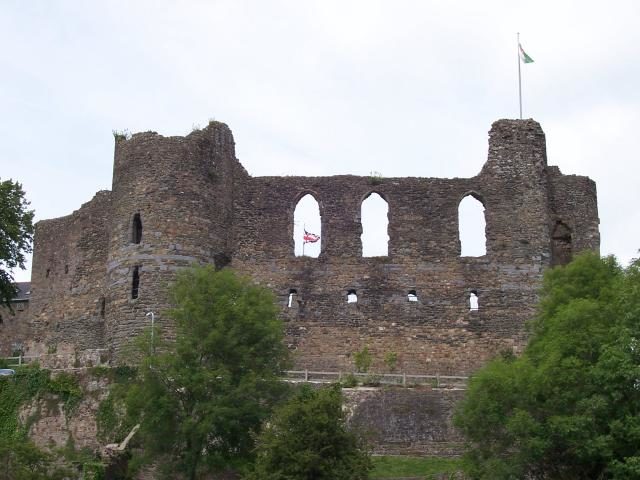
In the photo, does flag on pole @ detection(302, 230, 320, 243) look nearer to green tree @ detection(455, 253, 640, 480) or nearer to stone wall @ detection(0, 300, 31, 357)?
stone wall @ detection(0, 300, 31, 357)

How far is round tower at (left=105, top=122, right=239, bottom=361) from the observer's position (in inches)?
1772

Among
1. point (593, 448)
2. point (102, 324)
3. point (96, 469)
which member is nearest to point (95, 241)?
point (102, 324)

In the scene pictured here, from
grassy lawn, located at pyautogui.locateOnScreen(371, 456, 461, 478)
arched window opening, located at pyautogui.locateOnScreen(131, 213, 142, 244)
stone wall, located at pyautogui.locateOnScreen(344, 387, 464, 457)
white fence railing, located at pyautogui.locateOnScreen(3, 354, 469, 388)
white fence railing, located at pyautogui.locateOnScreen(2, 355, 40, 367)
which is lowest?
grassy lawn, located at pyautogui.locateOnScreen(371, 456, 461, 478)

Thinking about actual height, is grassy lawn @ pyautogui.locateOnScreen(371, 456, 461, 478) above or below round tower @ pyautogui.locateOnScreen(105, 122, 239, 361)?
below

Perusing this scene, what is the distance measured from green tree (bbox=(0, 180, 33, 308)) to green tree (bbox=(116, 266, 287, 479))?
12.6 metres

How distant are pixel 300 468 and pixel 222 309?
7234mm

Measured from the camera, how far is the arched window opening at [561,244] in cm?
4969

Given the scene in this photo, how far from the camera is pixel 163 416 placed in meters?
35.4

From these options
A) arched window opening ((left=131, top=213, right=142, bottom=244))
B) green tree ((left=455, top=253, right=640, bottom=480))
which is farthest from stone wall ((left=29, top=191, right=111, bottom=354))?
green tree ((left=455, top=253, right=640, bottom=480))

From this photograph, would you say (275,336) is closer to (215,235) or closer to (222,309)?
(222,309)

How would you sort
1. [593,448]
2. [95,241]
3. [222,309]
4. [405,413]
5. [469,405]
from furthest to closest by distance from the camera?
[95,241] → [405,413] → [222,309] → [469,405] → [593,448]

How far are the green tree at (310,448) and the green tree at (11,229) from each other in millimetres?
18531

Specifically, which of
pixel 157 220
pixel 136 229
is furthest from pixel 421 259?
pixel 136 229

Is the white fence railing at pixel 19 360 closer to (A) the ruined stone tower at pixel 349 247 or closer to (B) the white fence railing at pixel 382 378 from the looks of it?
(A) the ruined stone tower at pixel 349 247
